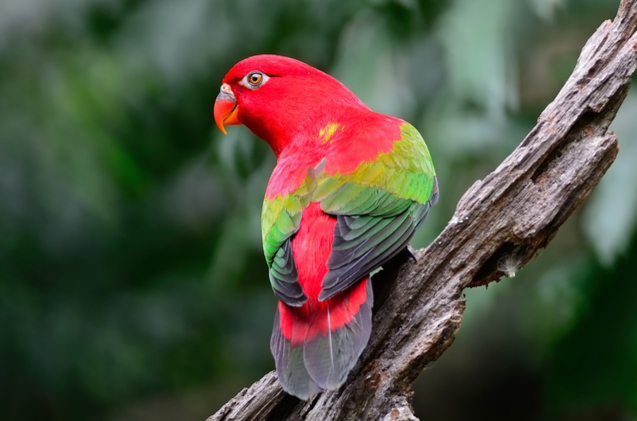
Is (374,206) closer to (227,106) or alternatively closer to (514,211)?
(514,211)

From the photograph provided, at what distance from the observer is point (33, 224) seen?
562cm

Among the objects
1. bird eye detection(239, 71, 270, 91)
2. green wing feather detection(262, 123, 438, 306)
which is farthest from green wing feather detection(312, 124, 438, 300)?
bird eye detection(239, 71, 270, 91)

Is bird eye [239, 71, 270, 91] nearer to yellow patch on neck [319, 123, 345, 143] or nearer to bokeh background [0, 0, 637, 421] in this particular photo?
yellow patch on neck [319, 123, 345, 143]

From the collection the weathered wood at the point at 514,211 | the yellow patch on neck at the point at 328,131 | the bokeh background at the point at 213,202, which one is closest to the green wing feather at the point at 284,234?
the yellow patch on neck at the point at 328,131

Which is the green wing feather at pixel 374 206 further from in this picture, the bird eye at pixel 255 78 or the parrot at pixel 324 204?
the bird eye at pixel 255 78

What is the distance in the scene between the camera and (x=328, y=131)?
2.97 meters

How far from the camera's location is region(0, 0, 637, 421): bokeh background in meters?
4.45

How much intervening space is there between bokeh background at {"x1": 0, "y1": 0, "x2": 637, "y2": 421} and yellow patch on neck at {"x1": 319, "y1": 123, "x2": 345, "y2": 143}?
4.13 ft

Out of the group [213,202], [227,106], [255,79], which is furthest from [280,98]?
[213,202]

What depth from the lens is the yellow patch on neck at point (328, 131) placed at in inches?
115

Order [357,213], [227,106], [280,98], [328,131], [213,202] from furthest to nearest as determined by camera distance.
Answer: [213,202] < [227,106] < [280,98] < [328,131] < [357,213]

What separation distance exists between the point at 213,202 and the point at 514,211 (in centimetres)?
476

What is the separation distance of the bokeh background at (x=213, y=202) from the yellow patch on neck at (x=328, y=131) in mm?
1259

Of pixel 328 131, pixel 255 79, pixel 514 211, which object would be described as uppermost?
pixel 255 79
